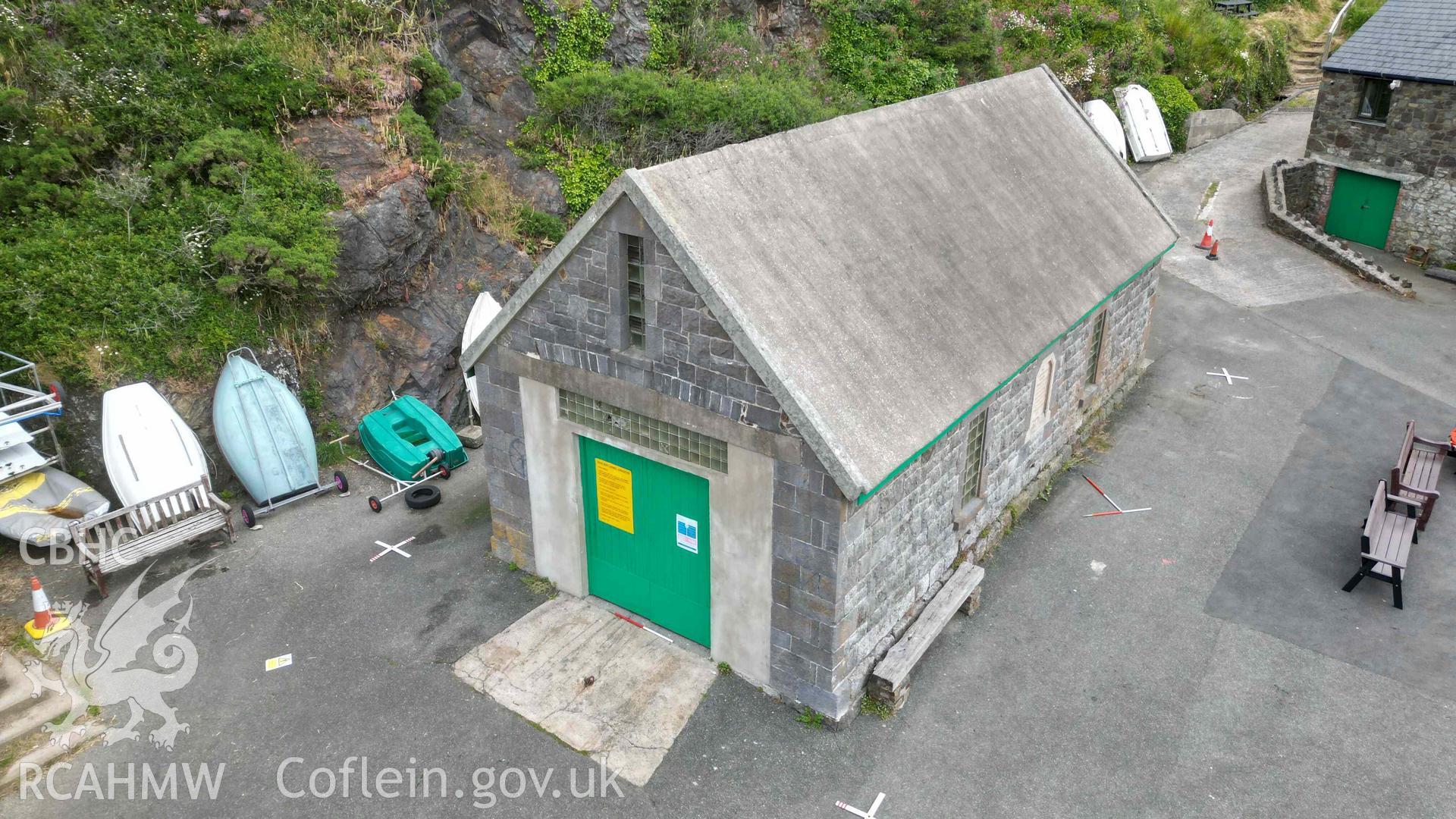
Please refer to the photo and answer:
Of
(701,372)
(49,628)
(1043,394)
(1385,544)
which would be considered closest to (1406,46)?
(1385,544)

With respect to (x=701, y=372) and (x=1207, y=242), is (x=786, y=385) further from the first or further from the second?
(x=1207, y=242)

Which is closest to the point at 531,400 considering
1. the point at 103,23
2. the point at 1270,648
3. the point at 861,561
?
the point at 861,561

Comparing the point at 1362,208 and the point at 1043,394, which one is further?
the point at 1362,208

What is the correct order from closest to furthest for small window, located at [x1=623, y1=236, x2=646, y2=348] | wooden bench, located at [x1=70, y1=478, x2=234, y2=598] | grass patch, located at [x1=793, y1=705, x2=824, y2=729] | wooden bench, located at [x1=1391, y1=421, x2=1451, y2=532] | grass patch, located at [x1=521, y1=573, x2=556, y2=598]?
small window, located at [x1=623, y1=236, x2=646, y2=348], grass patch, located at [x1=793, y1=705, x2=824, y2=729], wooden bench, located at [x1=70, y1=478, x2=234, y2=598], grass patch, located at [x1=521, y1=573, x2=556, y2=598], wooden bench, located at [x1=1391, y1=421, x2=1451, y2=532]

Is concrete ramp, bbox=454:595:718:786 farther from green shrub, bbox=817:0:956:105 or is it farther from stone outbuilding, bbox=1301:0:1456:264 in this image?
stone outbuilding, bbox=1301:0:1456:264

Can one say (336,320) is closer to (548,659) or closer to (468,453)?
(468,453)

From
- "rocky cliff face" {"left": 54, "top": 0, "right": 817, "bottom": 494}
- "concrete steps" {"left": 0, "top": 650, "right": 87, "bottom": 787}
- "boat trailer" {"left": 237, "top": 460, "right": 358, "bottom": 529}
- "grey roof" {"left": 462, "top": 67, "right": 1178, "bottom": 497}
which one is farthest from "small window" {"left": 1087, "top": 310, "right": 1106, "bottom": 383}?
"concrete steps" {"left": 0, "top": 650, "right": 87, "bottom": 787}
